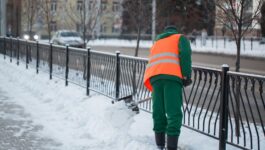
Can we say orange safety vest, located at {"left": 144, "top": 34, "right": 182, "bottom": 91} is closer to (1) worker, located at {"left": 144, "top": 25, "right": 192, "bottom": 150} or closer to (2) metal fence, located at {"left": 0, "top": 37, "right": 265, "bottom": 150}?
(1) worker, located at {"left": 144, "top": 25, "right": 192, "bottom": 150}

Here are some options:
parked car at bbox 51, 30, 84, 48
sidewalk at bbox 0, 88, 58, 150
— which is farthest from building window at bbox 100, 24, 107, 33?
sidewalk at bbox 0, 88, 58, 150

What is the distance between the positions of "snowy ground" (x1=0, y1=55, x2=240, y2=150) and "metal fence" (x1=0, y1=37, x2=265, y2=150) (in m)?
0.28

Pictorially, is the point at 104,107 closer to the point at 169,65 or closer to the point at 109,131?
the point at 109,131

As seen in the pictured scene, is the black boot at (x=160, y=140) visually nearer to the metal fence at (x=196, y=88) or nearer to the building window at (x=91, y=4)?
the metal fence at (x=196, y=88)

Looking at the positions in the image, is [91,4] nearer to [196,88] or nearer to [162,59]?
[196,88]

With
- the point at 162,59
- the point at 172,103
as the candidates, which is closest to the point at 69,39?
the point at 162,59

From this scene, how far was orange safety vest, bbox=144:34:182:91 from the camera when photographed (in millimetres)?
6094

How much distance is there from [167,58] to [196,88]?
137 cm

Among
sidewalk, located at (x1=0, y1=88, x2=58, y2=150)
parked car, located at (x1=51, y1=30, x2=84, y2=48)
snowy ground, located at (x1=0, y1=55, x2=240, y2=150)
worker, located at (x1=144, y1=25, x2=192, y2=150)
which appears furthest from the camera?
parked car, located at (x1=51, y1=30, x2=84, y2=48)

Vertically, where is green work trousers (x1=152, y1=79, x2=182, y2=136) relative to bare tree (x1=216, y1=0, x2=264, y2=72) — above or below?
below

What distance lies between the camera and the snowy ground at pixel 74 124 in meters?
7.09

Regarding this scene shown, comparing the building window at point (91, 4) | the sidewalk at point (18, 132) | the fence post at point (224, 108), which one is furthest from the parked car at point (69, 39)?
the fence post at point (224, 108)

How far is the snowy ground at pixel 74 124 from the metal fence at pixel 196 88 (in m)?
0.28

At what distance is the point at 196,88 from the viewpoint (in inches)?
287
